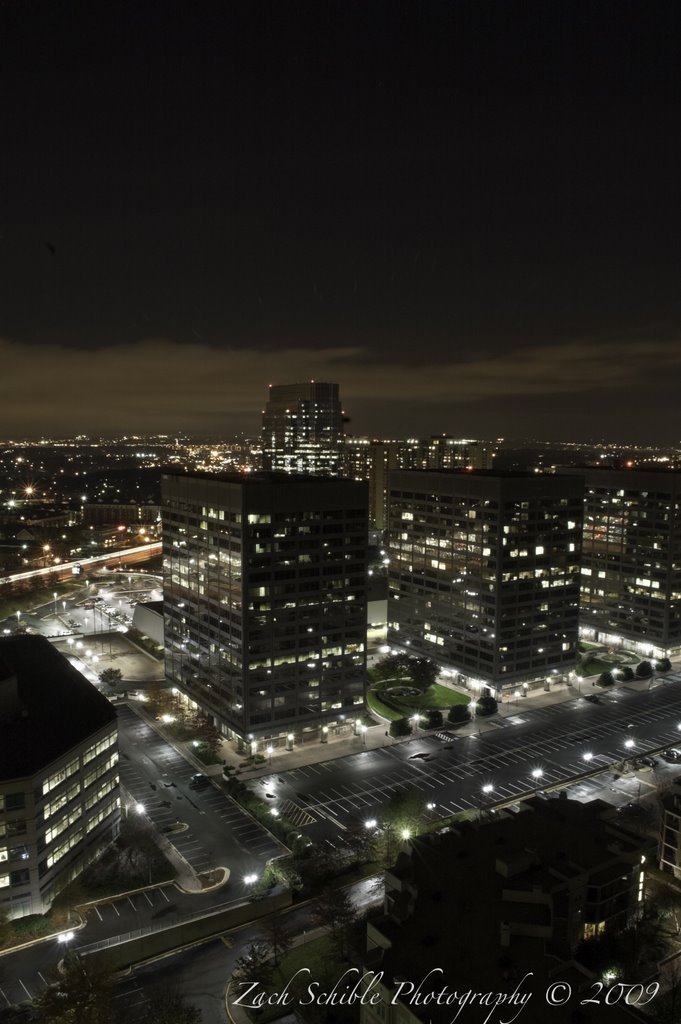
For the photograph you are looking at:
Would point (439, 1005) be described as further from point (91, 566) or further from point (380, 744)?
point (91, 566)

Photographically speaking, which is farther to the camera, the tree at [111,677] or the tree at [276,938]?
the tree at [111,677]

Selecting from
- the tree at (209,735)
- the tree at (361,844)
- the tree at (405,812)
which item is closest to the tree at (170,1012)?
the tree at (361,844)

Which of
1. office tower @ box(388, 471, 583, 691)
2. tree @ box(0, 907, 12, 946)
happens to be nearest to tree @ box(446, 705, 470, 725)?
office tower @ box(388, 471, 583, 691)

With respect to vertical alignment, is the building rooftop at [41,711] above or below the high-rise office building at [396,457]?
below

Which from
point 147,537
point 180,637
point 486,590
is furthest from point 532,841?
point 147,537

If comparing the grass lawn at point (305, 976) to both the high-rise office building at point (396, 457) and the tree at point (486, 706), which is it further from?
the high-rise office building at point (396, 457)

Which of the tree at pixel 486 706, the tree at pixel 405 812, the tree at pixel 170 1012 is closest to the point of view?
the tree at pixel 170 1012

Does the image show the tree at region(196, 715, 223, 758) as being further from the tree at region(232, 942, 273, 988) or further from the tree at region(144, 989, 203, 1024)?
the tree at region(144, 989, 203, 1024)
